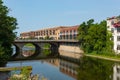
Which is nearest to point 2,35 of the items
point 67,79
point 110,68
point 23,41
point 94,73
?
point 67,79

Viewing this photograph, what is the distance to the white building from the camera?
81812mm

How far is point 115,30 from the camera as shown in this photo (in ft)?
274

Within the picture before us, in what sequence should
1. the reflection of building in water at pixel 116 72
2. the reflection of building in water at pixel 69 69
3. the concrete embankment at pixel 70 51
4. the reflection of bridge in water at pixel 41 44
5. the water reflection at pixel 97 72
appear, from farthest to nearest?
the reflection of bridge in water at pixel 41 44 → the concrete embankment at pixel 70 51 → the reflection of building in water at pixel 69 69 → the water reflection at pixel 97 72 → the reflection of building in water at pixel 116 72

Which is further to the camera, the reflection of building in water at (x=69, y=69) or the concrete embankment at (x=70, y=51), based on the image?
the concrete embankment at (x=70, y=51)

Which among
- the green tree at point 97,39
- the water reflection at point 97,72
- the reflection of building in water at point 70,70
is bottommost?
the reflection of building in water at point 70,70

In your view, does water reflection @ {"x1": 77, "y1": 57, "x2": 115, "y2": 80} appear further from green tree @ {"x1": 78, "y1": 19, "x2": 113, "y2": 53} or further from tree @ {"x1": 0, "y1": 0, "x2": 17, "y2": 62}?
green tree @ {"x1": 78, "y1": 19, "x2": 113, "y2": 53}

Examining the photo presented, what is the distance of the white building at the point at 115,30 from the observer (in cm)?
8181

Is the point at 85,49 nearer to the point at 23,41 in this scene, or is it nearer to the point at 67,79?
the point at 23,41

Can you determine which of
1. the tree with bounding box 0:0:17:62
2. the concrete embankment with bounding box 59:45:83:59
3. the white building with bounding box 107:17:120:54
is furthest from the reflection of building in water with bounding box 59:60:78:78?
the concrete embankment with bounding box 59:45:83:59

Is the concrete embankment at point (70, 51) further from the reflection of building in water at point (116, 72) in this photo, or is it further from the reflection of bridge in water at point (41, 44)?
the reflection of building in water at point (116, 72)

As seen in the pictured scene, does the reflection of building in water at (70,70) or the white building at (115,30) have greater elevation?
the white building at (115,30)

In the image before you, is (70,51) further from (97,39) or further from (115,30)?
(115,30)

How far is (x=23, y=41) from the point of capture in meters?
120

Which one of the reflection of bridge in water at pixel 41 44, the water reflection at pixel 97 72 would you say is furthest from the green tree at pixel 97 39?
the water reflection at pixel 97 72
